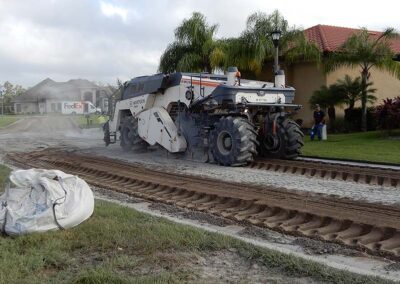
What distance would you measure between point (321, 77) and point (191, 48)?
295 inches

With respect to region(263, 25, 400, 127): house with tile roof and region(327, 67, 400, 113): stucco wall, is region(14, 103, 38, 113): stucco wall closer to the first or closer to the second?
region(263, 25, 400, 127): house with tile roof

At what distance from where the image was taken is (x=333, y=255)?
19.8ft

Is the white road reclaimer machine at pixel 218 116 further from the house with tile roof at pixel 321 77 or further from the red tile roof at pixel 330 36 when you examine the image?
the red tile roof at pixel 330 36

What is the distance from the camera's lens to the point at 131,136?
17.6 metres

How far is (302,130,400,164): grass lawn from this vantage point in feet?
48.7

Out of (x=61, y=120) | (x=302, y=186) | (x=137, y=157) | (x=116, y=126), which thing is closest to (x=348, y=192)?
(x=302, y=186)

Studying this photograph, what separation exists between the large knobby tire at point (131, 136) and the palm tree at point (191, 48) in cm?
1110

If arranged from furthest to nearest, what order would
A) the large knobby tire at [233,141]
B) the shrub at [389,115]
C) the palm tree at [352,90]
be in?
the palm tree at [352,90]
the shrub at [389,115]
the large knobby tire at [233,141]

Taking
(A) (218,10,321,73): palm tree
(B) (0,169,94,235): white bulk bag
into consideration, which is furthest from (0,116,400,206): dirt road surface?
(A) (218,10,321,73): palm tree

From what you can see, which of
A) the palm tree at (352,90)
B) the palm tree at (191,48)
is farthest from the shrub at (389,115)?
the palm tree at (191,48)

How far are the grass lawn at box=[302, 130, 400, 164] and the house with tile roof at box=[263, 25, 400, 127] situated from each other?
5.56 metres

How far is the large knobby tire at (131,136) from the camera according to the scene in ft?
57.1

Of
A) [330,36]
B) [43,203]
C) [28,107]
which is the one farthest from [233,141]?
[28,107]

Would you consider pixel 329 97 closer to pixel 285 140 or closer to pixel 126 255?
pixel 285 140
